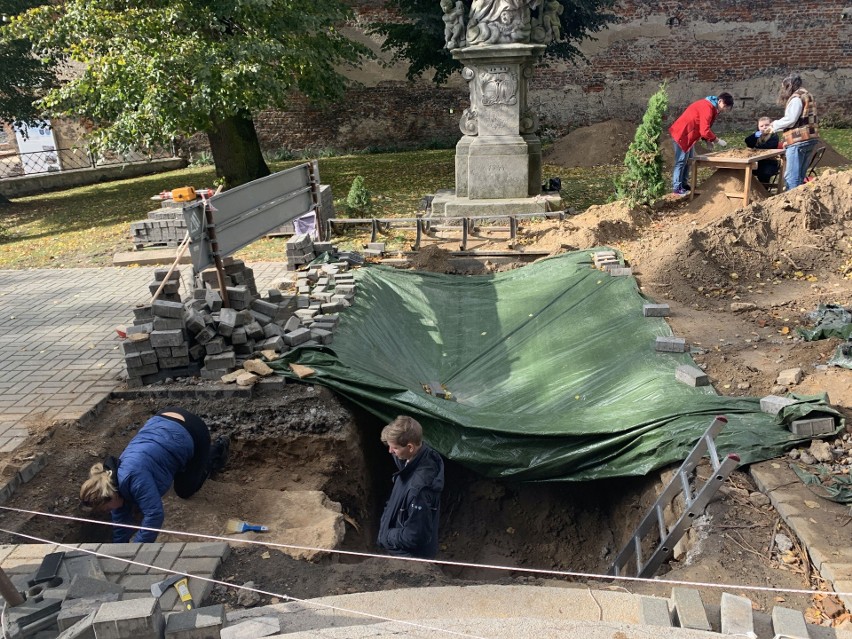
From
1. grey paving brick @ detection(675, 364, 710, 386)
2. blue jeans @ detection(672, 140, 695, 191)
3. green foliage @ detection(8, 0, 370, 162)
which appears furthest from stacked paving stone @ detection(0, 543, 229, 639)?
blue jeans @ detection(672, 140, 695, 191)

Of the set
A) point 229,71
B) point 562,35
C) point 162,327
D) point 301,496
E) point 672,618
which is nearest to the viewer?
point 672,618

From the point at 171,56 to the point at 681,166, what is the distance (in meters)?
9.00

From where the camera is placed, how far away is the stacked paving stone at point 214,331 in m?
5.96

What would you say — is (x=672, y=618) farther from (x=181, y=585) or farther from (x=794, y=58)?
(x=794, y=58)

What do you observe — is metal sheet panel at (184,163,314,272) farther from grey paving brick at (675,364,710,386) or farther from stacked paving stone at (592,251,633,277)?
grey paving brick at (675,364,710,386)

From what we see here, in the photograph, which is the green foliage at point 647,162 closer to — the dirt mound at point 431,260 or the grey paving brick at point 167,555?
the dirt mound at point 431,260

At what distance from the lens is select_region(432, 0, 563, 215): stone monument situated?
11.6 meters

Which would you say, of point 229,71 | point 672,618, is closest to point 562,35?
point 229,71

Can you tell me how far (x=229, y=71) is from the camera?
11.5m

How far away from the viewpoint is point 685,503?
435cm

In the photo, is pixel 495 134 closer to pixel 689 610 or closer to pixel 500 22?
pixel 500 22

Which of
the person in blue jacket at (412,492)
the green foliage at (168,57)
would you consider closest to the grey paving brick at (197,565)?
the person in blue jacket at (412,492)

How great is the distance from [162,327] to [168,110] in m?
7.09

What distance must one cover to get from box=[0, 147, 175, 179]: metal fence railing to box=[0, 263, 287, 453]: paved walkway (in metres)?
11.4
